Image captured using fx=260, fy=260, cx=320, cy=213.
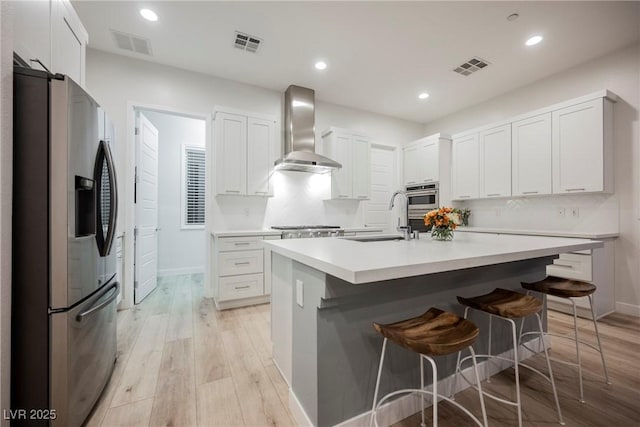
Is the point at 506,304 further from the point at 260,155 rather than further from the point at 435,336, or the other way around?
the point at 260,155

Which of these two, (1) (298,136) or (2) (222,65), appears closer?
(2) (222,65)

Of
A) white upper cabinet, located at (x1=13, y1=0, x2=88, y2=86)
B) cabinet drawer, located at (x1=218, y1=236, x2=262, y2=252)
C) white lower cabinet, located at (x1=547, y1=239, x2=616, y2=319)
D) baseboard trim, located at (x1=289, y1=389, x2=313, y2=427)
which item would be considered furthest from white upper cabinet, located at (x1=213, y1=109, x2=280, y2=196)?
white lower cabinet, located at (x1=547, y1=239, x2=616, y2=319)

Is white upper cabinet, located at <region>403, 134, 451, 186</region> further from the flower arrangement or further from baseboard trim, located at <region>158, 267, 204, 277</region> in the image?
baseboard trim, located at <region>158, 267, 204, 277</region>

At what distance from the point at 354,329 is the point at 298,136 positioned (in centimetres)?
316

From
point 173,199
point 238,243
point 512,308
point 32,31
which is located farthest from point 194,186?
point 512,308

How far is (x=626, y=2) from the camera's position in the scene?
236cm

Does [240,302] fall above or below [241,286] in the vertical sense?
below

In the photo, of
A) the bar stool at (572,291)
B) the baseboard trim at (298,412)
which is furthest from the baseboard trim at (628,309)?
the baseboard trim at (298,412)

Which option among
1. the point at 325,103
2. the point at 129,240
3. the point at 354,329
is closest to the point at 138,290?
the point at 129,240

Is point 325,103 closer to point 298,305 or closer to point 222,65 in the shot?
point 222,65

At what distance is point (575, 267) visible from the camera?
9.42ft

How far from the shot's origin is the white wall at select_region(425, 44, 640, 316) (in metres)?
2.89

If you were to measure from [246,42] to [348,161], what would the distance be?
220cm

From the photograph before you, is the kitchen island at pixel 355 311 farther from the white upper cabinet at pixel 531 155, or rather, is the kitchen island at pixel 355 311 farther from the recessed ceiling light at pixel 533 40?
the recessed ceiling light at pixel 533 40
